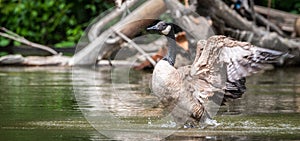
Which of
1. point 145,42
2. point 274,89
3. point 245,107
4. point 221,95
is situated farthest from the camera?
point 145,42

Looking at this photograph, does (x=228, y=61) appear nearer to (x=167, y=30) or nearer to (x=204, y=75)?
(x=204, y=75)

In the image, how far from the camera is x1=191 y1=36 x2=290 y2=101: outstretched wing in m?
8.52

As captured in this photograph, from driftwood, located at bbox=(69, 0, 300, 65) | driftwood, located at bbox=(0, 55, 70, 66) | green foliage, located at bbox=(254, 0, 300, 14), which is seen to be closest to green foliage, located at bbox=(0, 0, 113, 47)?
green foliage, located at bbox=(254, 0, 300, 14)

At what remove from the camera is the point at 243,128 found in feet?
27.0

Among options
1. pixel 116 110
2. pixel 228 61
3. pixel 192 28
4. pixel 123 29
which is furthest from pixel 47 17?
pixel 228 61

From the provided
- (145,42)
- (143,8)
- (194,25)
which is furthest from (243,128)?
(145,42)

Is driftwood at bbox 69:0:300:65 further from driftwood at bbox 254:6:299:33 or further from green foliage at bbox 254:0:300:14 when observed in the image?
green foliage at bbox 254:0:300:14

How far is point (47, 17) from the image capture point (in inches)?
985

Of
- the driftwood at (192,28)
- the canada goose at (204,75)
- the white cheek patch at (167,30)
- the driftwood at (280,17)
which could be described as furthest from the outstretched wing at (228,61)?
the driftwood at (280,17)

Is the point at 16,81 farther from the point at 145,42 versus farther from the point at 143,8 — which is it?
the point at 145,42

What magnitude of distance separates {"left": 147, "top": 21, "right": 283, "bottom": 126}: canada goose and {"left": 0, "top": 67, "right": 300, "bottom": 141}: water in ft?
0.82

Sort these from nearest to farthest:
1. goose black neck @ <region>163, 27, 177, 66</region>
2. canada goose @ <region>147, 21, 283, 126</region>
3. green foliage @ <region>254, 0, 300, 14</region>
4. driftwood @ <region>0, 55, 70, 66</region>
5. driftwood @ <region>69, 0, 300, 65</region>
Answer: canada goose @ <region>147, 21, 283, 126</region> → goose black neck @ <region>163, 27, 177, 66</region> → driftwood @ <region>69, 0, 300, 65</region> → driftwood @ <region>0, 55, 70, 66</region> → green foliage @ <region>254, 0, 300, 14</region>

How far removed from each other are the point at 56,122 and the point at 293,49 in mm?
9110

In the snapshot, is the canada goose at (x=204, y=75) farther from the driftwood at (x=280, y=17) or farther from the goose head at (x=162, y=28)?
the driftwood at (x=280, y=17)
